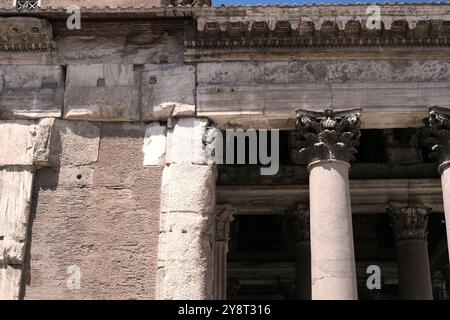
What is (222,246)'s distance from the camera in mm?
11688

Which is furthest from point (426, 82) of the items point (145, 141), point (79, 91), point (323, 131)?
point (79, 91)

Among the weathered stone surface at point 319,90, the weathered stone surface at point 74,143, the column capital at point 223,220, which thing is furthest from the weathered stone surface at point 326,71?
the column capital at point 223,220

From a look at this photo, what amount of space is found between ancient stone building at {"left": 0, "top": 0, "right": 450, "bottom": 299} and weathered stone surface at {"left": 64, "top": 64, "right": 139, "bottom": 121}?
0.02 m

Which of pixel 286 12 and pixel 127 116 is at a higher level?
pixel 286 12

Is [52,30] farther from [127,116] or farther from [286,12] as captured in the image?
[286,12]

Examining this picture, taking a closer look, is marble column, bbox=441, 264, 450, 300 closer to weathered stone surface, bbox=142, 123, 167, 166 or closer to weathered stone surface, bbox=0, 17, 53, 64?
weathered stone surface, bbox=142, 123, 167, 166

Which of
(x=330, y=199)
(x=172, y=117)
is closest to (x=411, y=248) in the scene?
(x=330, y=199)

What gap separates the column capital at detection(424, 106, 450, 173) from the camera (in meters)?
9.33

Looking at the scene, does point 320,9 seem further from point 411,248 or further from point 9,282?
point 9,282

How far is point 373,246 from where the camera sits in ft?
47.6

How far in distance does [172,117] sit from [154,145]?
442 mm

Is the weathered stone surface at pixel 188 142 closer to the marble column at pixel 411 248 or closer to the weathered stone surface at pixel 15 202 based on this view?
the weathered stone surface at pixel 15 202

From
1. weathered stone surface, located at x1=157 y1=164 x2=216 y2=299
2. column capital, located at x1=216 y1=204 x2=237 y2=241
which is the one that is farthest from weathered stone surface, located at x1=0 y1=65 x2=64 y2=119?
column capital, located at x1=216 y1=204 x2=237 y2=241

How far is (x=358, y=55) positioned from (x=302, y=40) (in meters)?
0.78
